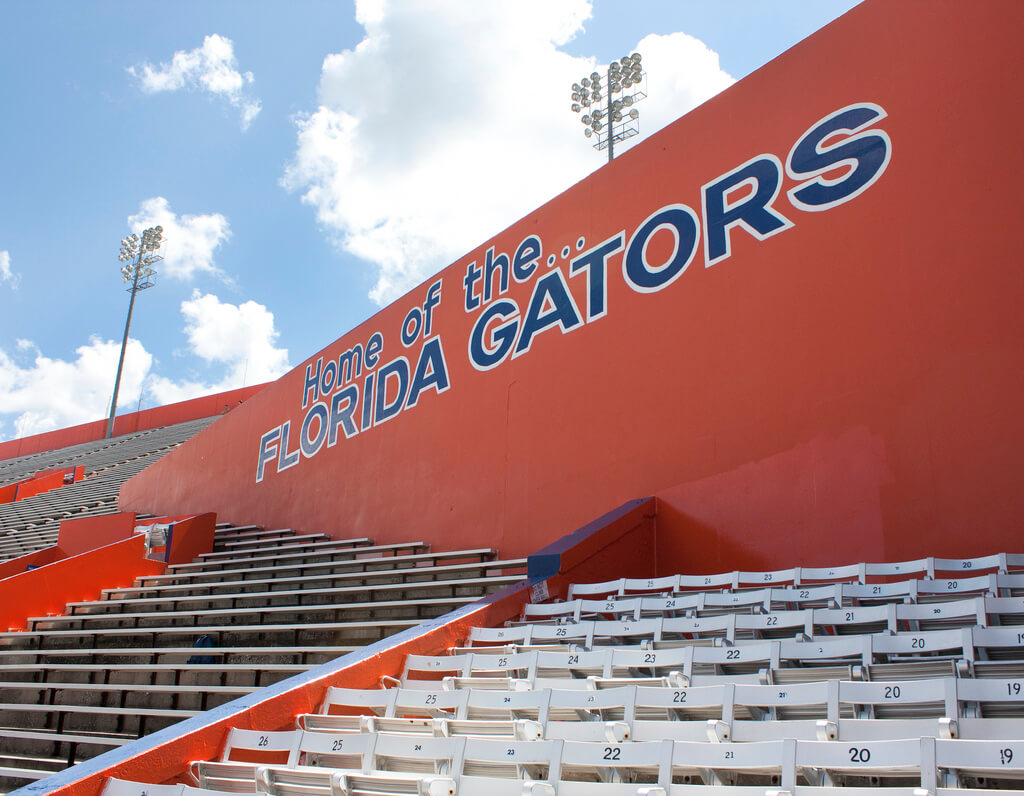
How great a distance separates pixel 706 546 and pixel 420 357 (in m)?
4.77

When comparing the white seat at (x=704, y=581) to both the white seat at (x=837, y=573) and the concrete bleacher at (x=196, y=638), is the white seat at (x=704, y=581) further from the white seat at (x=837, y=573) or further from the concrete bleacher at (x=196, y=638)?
the concrete bleacher at (x=196, y=638)

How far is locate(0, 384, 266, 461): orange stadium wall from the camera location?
87.8 feet

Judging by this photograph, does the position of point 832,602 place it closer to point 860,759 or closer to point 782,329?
point 860,759

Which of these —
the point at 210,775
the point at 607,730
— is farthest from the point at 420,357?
the point at 607,730

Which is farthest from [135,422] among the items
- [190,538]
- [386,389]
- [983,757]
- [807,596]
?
[983,757]

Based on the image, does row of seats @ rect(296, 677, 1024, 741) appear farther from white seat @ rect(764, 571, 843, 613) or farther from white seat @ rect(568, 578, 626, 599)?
white seat @ rect(568, 578, 626, 599)

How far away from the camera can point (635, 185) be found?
7477 mm

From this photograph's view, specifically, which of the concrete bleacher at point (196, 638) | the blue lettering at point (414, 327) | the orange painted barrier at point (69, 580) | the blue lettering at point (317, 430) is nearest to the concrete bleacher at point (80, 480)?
the orange painted barrier at point (69, 580)

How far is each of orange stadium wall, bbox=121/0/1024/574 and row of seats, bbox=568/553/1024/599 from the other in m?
0.34

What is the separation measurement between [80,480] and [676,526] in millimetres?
19299

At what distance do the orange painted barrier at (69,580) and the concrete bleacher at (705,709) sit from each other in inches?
257

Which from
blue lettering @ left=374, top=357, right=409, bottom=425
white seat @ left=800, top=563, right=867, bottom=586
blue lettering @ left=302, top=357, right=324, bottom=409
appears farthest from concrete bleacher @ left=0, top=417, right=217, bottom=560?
white seat @ left=800, top=563, right=867, bottom=586

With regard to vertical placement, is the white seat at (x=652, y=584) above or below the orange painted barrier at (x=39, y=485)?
below

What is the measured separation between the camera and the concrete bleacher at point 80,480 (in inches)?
578
